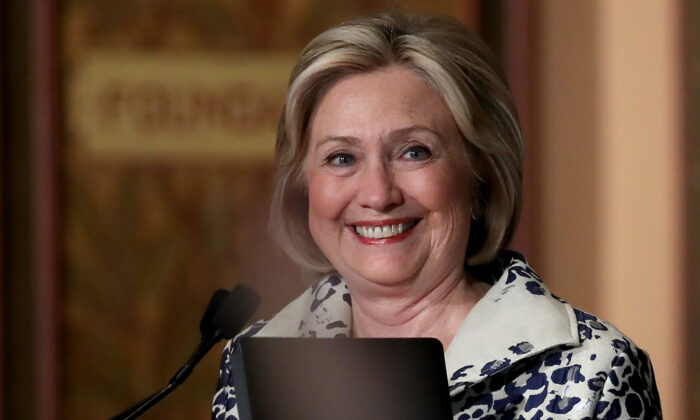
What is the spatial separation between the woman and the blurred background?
1312 millimetres

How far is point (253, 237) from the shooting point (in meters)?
2.92

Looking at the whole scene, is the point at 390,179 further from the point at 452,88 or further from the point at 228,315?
the point at 228,315

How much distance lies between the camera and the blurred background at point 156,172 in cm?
283

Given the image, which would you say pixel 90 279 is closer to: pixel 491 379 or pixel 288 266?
pixel 288 266

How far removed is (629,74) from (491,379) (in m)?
1.46

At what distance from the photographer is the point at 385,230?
4.59 ft

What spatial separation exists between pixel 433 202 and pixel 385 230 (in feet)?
0.23

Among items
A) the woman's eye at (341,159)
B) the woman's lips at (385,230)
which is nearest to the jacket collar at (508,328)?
the woman's lips at (385,230)

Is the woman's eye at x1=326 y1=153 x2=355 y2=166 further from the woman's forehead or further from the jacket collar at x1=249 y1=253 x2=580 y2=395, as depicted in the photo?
the jacket collar at x1=249 y1=253 x2=580 y2=395

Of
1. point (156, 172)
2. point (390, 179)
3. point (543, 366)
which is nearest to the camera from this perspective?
point (543, 366)

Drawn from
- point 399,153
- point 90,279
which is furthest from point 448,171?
point 90,279

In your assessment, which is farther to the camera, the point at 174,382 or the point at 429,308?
the point at 429,308

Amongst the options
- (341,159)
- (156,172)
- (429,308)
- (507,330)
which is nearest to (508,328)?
(507,330)

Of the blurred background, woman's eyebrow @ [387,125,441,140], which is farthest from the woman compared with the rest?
the blurred background
